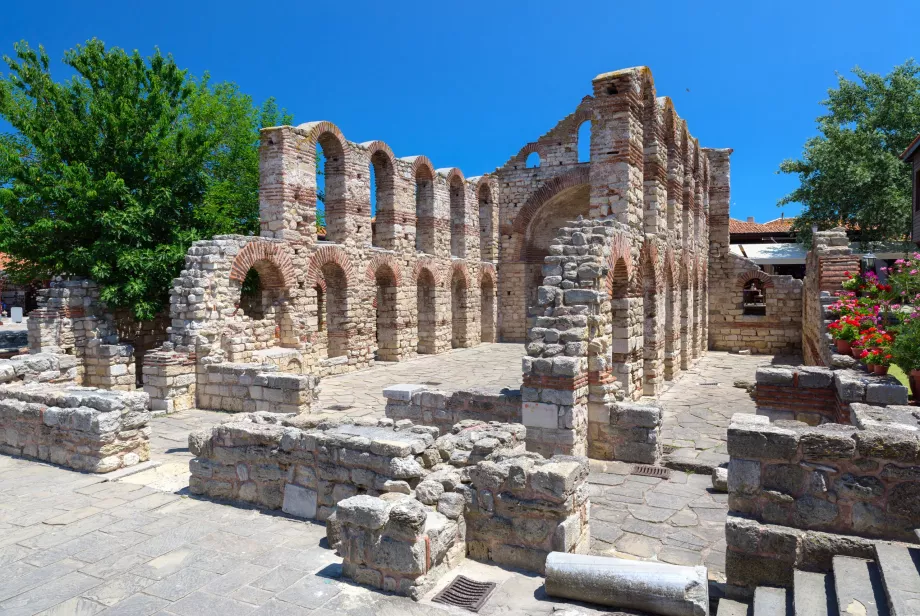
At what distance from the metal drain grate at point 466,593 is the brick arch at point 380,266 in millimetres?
12638

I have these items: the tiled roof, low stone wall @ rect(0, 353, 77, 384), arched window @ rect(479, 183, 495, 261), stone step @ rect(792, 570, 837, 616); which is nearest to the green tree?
the tiled roof

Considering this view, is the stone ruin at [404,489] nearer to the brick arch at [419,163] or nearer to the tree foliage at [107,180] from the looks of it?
the tree foliage at [107,180]

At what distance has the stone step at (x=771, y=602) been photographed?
12.7 feet

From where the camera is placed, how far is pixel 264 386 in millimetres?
10812

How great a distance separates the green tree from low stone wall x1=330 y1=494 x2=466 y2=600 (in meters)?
24.5

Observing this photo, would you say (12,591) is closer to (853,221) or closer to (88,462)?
(88,462)

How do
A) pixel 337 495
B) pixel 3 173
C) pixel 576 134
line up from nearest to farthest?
pixel 337 495, pixel 3 173, pixel 576 134

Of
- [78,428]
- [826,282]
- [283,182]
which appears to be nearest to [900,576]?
[78,428]

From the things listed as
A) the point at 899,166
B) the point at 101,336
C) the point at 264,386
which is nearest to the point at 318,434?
the point at 264,386

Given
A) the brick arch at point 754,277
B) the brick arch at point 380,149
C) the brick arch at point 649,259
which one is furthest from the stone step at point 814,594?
Answer: the brick arch at point 754,277

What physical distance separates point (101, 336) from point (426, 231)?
9.74 m

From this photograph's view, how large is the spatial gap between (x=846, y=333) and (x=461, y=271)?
14.1 m

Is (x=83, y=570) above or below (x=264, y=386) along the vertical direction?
below

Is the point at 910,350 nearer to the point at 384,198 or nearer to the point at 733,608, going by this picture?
the point at 733,608
